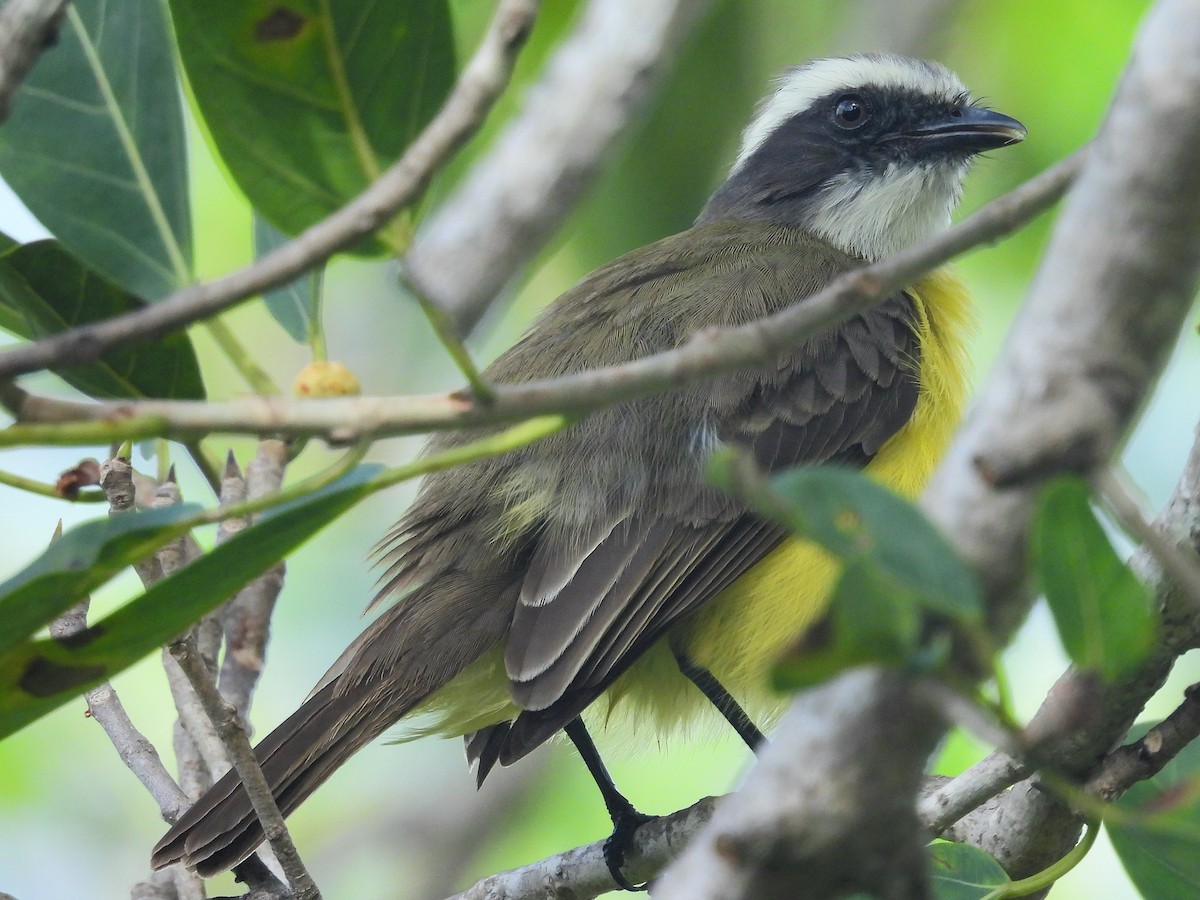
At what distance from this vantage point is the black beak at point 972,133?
5156mm

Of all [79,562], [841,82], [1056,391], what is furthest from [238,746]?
[841,82]

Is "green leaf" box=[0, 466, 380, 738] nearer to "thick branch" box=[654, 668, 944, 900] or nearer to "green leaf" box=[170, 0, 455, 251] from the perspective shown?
"green leaf" box=[170, 0, 455, 251]

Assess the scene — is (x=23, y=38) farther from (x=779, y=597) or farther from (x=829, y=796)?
(x=779, y=597)

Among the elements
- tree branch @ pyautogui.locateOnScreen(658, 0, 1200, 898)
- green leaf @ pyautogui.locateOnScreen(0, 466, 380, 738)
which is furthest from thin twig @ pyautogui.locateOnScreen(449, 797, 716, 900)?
tree branch @ pyautogui.locateOnScreen(658, 0, 1200, 898)

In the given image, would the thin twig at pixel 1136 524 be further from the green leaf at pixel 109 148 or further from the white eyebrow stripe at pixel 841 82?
the white eyebrow stripe at pixel 841 82

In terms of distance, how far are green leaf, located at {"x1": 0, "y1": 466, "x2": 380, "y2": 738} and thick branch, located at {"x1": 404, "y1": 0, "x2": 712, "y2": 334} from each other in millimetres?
2446

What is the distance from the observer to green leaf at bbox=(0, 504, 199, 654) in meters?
1.81

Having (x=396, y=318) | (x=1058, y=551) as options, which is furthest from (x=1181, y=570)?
(x=396, y=318)

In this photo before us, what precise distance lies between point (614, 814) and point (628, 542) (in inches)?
36.3

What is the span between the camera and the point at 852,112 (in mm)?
5391

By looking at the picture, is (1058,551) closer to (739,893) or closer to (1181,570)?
(1181,570)

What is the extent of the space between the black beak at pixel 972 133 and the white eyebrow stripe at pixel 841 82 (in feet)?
0.65

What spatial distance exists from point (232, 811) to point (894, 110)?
3.55 m

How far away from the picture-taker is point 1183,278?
1.36 meters
